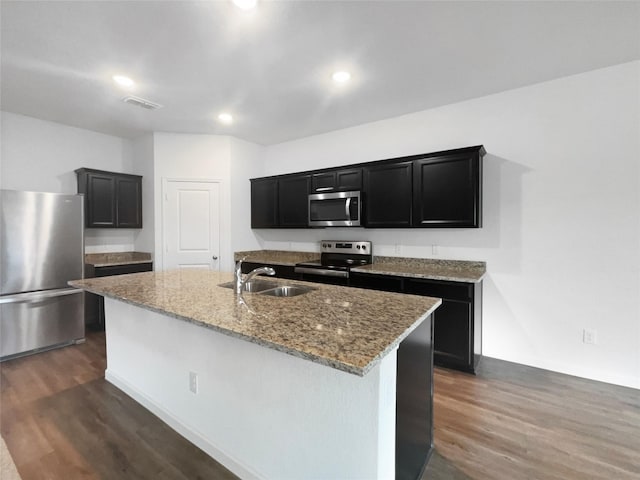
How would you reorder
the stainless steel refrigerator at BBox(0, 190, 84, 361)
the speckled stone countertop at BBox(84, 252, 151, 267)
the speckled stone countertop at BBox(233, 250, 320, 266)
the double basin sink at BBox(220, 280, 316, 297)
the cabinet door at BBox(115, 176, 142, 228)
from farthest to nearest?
the speckled stone countertop at BBox(233, 250, 320, 266) < the cabinet door at BBox(115, 176, 142, 228) < the speckled stone countertop at BBox(84, 252, 151, 267) < the stainless steel refrigerator at BBox(0, 190, 84, 361) < the double basin sink at BBox(220, 280, 316, 297)

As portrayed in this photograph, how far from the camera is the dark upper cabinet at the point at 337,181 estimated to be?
12.1 feet

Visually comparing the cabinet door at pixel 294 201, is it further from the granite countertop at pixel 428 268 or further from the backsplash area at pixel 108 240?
the backsplash area at pixel 108 240

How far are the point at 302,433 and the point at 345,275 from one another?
2142mm

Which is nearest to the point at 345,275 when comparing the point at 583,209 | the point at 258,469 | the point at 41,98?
the point at 258,469

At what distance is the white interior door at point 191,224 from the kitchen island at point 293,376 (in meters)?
2.19

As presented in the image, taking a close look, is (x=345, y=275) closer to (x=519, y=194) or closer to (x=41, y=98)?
(x=519, y=194)

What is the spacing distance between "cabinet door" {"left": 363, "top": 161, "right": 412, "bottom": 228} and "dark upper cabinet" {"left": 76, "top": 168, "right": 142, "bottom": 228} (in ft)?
10.9

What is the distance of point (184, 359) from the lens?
194cm

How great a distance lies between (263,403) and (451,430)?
133cm

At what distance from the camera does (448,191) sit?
3061 mm

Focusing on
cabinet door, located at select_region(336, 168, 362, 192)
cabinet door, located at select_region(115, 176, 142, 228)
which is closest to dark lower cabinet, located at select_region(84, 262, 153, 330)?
cabinet door, located at select_region(115, 176, 142, 228)

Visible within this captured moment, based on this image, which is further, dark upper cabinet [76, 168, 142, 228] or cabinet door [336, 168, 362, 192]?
dark upper cabinet [76, 168, 142, 228]

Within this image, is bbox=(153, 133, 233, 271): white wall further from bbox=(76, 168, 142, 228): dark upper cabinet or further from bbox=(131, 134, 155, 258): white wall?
bbox=(76, 168, 142, 228): dark upper cabinet

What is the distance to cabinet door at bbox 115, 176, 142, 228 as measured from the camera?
167 inches
